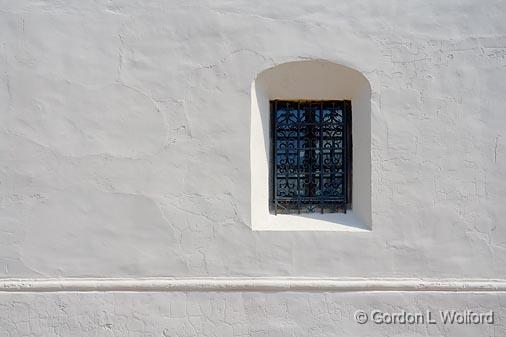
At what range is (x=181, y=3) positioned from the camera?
3.18 metres

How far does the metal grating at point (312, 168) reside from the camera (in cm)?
346

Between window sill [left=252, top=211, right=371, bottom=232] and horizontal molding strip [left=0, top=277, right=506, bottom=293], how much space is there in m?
0.34

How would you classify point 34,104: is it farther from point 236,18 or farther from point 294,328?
point 294,328

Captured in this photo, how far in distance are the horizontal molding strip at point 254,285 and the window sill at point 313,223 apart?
13.3 inches

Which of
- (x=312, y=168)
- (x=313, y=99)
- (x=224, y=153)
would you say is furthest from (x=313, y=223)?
(x=313, y=99)

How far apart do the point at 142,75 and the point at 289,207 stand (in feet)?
→ 4.68

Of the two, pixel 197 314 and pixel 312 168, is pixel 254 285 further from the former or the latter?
pixel 312 168

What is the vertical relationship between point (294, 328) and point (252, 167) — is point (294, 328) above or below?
below

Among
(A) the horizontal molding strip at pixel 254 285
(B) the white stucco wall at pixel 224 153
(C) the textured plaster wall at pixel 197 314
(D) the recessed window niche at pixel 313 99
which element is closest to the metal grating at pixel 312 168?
(D) the recessed window niche at pixel 313 99

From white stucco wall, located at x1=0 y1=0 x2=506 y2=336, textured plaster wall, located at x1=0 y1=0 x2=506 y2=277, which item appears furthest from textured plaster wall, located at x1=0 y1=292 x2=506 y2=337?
textured plaster wall, located at x1=0 y1=0 x2=506 y2=277

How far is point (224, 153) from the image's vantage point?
10.2ft

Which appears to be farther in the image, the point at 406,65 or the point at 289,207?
the point at 289,207

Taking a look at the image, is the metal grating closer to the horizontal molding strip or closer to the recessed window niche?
the recessed window niche

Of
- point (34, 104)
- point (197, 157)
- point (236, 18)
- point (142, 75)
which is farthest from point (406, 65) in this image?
point (34, 104)
